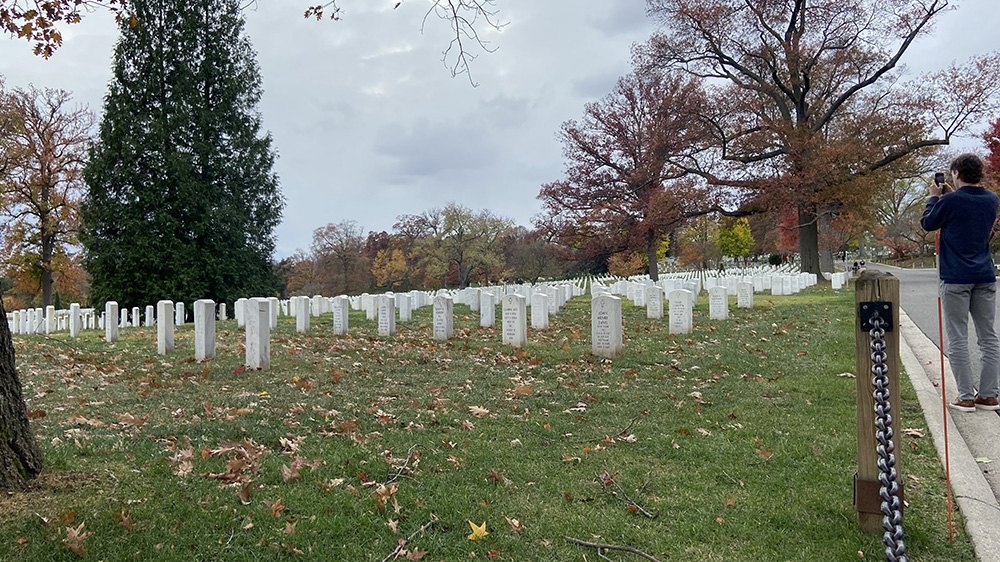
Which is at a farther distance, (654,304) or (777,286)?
(777,286)

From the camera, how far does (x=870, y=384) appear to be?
9.41 feet

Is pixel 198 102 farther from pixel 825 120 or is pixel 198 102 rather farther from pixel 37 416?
pixel 825 120

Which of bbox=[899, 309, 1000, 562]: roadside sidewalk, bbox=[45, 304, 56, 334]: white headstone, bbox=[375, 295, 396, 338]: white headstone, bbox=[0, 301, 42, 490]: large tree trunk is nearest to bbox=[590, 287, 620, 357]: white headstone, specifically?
bbox=[899, 309, 1000, 562]: roadside sidewalk

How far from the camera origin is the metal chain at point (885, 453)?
2.42 meters

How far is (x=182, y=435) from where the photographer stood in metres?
4.52

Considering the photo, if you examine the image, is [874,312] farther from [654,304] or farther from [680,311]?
[654,304]

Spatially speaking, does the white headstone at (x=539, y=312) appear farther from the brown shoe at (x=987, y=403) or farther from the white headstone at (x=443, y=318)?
the brown shoe at (x=987, y=403)

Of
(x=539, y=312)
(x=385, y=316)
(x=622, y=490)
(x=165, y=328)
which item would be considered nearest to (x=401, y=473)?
(x=622, y=490)

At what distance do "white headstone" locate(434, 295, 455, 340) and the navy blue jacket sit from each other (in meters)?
8.18

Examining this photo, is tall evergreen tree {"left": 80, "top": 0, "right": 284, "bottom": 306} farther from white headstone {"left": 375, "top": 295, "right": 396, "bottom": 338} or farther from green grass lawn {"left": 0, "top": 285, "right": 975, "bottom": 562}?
green grass lawn {"left": 0, "top": 285, "right": 975, "bottom": 562}

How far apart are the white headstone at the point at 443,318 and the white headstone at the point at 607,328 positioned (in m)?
3.42

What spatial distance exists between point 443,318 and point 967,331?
8369 mm

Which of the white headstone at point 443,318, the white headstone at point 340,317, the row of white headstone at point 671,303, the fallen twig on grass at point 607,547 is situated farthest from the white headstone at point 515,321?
the fallen twig on grass at point 607,547

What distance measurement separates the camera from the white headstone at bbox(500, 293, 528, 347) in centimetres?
1026
